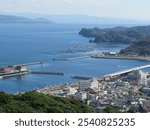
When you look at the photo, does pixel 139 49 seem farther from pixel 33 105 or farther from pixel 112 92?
pixel 33 105

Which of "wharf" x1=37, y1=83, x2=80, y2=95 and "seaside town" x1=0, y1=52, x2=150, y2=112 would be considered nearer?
"seaside town" x1=0, y1=52, x2=150, y2=112

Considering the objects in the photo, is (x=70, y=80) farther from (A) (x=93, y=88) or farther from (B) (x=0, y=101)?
(B) (x=0, y=101)

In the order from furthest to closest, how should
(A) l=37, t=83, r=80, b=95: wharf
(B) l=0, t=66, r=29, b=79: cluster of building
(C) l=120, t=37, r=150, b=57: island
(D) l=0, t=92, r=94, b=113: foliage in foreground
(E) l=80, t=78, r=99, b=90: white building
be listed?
(C) l=120, t=37, r=150, b=57: island, (B) l=0, t=66, r=29, b=79: cluster of building, (E) l=80, t=78, r=99, b=90: white building, (A) l=37, t=83, r=80, b=95: wharf, (D) l=0, t=92, r=94, b=113: foliage in foreground

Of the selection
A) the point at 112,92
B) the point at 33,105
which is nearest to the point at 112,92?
the point at 112,92

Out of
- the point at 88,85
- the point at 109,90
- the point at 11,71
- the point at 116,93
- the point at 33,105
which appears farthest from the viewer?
the point at 11,71

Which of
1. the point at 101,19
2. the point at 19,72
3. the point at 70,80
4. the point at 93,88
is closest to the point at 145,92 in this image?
the point at 93,88

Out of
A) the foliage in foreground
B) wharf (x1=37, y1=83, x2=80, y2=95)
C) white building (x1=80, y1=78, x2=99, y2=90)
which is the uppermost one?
the foliage in foreground

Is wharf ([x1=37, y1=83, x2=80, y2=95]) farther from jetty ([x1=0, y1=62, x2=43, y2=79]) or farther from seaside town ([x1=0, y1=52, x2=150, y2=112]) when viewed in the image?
jetty ([x1=0, y1=62, x2=43, y2=79])

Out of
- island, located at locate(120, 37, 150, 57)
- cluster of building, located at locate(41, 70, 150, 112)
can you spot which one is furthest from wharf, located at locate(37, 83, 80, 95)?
island, located at locate(120, 37, 150, 57)

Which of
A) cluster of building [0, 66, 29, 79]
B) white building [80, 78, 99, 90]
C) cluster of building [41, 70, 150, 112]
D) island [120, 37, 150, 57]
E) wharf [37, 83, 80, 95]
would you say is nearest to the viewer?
cluster of building [41, 70, 150, 112]

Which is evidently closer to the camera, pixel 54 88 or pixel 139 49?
pixel 54 88

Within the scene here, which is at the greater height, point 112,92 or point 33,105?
point 33,105
